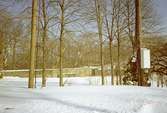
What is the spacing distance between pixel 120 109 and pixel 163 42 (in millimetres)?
16486

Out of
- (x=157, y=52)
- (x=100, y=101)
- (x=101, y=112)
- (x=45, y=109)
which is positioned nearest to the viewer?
(x=101, y=112)

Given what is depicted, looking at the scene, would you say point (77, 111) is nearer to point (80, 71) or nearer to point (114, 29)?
point (114, 29)

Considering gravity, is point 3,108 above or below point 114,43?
below

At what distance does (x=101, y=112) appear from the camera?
23.6ft

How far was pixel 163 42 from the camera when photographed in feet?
74.6

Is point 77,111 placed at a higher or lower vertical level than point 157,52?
lower

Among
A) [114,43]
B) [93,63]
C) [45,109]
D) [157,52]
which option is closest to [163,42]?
[157,52]

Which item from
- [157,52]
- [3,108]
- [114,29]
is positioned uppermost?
[114,29]

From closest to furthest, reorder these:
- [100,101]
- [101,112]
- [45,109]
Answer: [101,112]
[45,109]
[100,101]

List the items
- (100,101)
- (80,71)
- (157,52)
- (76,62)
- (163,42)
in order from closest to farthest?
(100,101), (157,52), (163,42), (80,71), (76,62)

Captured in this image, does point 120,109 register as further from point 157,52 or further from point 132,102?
point 157,52

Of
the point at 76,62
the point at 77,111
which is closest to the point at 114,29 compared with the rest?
the point at 77,111

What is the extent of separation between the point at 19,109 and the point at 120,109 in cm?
304

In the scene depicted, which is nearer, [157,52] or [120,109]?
[120,109]
